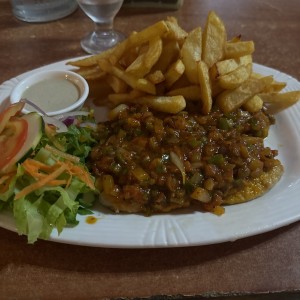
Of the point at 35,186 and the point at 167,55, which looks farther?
the point at 167,55

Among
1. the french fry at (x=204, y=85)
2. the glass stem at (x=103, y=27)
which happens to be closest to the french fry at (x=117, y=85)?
the french fry at (x=204, y=85)

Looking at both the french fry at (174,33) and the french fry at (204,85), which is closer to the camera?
the french fry at (204,85)

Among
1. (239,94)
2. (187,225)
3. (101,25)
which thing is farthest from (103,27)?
(187,225)

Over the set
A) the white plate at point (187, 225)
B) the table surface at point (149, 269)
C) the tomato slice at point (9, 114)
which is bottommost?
the table surface at point (149, 269)

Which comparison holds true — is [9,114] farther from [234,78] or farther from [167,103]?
[234,78]

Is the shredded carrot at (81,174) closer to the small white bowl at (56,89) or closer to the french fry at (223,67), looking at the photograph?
the small white bowl at (56,89)

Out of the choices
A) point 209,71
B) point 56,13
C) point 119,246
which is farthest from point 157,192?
point 56,13
